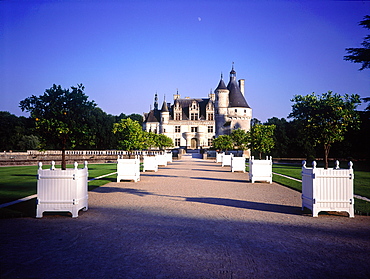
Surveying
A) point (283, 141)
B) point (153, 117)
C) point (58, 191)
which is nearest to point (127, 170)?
point (58, 191)

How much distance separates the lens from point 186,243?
5.03 m

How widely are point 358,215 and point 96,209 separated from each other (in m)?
5.84

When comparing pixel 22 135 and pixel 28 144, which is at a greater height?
pixel 22 135

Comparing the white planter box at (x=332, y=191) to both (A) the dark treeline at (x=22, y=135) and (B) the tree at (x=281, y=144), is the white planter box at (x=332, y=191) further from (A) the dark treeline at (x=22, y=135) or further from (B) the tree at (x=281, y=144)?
(B) the tree at (x=281, y=144)

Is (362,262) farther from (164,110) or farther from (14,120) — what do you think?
(164,110)

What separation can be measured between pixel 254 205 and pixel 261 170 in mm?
5992

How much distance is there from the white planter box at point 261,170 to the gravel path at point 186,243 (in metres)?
5.88

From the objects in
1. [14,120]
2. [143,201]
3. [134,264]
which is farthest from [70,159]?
[14,120]

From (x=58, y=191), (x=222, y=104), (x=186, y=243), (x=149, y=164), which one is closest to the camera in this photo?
→ (x=186, y=243)

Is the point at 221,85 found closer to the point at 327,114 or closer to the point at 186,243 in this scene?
the point at 327,114

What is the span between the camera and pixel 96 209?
25.9 ft

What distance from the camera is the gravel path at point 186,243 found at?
12.8ft

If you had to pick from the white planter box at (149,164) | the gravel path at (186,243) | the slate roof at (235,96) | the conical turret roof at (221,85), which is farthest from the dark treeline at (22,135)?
the gravel path at (186,243)

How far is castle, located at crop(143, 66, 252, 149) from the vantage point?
7525 cm
